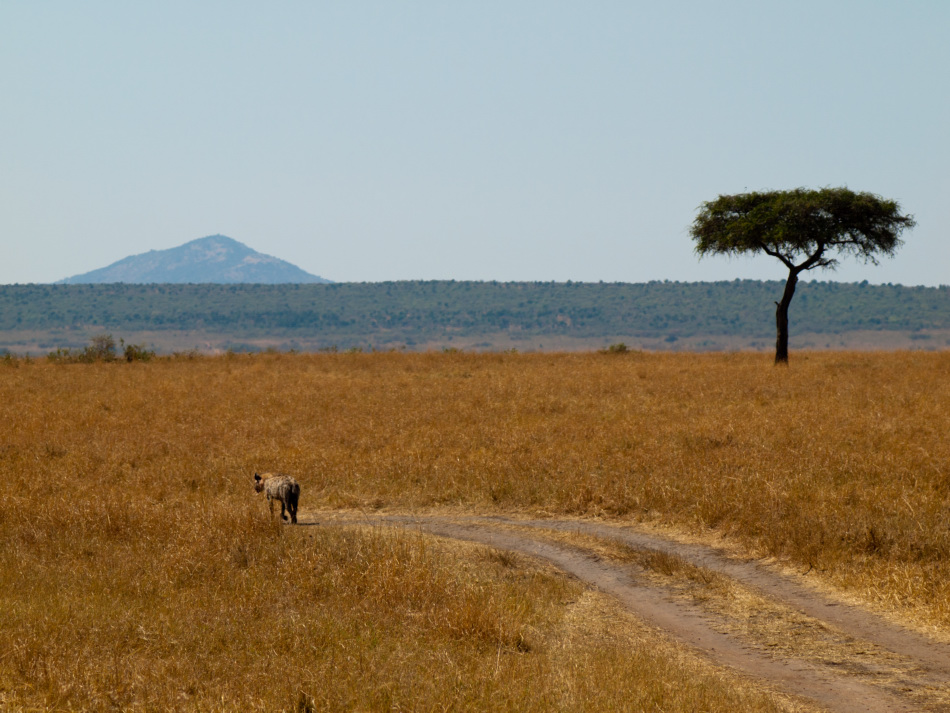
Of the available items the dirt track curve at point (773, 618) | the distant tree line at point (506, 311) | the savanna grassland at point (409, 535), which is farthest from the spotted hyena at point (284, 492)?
the distant tree line at point (506, 311)

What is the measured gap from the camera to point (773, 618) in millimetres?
9727

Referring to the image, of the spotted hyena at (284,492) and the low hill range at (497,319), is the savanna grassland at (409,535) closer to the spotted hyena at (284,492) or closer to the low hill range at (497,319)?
the spotted hyena at (284,492)

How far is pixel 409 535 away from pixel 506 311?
17776 cm

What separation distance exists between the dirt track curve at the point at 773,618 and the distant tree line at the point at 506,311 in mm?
162200

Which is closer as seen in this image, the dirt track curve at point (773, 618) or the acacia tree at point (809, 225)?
the dirt track curve at point (773, 618)

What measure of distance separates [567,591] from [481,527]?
133 inches

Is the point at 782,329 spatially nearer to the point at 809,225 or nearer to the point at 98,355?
the point at 809,225

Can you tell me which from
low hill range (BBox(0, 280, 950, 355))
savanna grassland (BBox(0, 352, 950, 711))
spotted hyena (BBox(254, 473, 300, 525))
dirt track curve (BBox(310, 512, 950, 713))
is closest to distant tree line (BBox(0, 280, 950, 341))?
low hill range (BBox(0, 280, 950, 355))

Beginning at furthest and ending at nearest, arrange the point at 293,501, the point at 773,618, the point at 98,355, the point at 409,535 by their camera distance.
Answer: the point at 98,355 < the point at 293,501 < the point at 409,535 < the point at 773,618

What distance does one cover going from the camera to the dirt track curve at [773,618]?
307 inches

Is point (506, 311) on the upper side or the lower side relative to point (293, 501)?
upper

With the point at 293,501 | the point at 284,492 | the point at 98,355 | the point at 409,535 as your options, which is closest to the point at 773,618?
the point at 409,535

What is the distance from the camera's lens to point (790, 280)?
130 feet

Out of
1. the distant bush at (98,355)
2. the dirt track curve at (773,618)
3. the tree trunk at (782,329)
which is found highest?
the tree trunk at (782,329)
